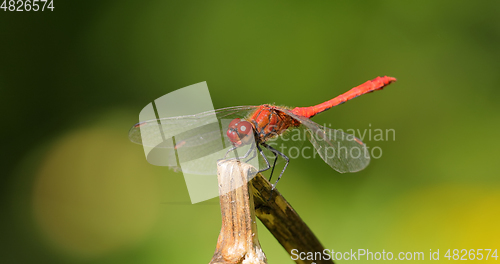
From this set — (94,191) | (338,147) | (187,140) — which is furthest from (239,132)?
(94,191)

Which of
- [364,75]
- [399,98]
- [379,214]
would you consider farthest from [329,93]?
[379,214]

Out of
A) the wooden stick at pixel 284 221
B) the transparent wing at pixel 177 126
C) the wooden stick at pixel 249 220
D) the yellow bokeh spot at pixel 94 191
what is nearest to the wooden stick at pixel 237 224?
the wooden stick at pixel 249 220

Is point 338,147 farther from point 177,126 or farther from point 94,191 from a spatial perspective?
point 94,191

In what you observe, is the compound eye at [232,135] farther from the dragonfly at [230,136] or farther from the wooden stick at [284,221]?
the wooden stick at [284,221]

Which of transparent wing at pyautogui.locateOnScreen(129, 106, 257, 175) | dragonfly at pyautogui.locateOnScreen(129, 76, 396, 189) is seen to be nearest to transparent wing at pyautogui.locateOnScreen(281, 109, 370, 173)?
dragonfly at pyautogui.locateOnScreen(129, 76, 396, 189)

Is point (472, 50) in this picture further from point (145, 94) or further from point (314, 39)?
point (145, 94)

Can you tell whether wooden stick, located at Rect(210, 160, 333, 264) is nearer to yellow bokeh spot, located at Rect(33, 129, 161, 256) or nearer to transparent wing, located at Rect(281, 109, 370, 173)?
transparent wing, located at Rect(281, 109, 370, 173)

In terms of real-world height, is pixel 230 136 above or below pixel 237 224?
above
